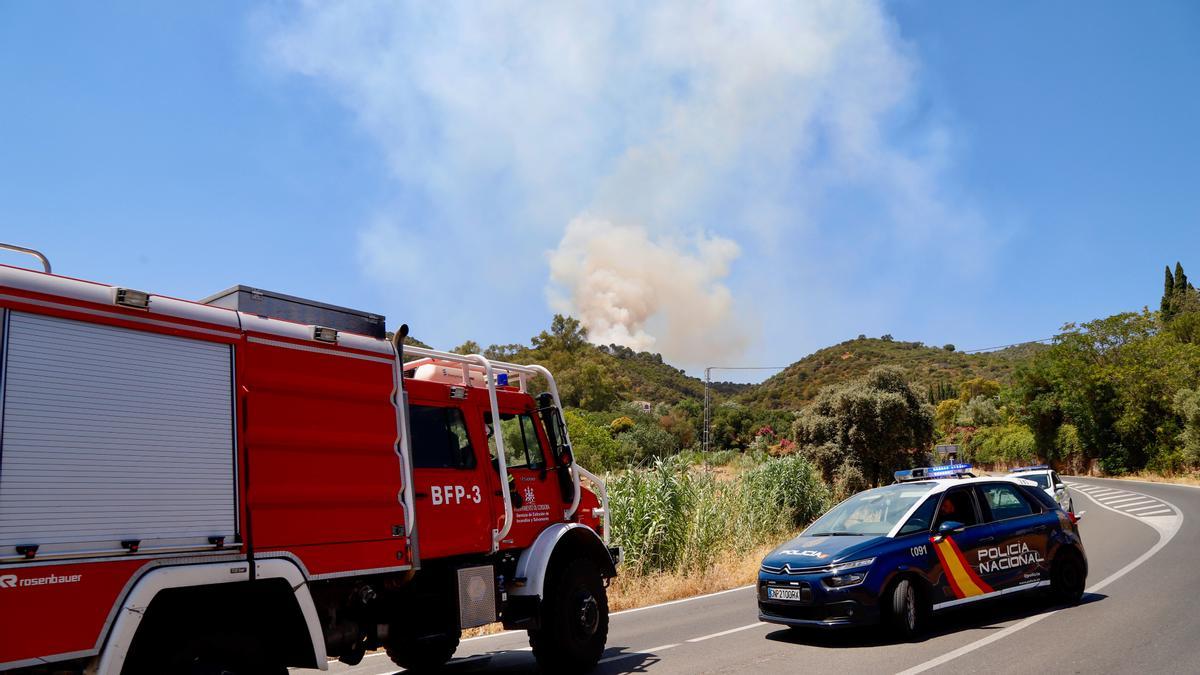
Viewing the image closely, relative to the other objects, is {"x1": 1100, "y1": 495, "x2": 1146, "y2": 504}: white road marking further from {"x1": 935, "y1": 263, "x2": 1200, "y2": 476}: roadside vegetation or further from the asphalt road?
the asphalt road

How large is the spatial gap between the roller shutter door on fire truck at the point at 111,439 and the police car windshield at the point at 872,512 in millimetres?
6556

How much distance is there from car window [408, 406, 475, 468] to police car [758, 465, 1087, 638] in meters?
3.71

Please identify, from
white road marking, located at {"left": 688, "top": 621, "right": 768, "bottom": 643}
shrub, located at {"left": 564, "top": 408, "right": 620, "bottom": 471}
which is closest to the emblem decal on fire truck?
white road marking, located at {"left": 688, "top": 621, "right": 768, "bottom": 643}

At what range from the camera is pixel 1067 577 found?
9.99m

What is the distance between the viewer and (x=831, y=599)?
8297 millimetres

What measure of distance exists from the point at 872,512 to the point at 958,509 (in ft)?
3.04

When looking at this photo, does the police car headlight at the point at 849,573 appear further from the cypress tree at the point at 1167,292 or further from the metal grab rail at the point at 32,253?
the cypress tree at the point at 1167,292

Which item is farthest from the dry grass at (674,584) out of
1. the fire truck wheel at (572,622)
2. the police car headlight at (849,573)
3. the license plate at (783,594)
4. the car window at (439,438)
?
the car window at (439,438)

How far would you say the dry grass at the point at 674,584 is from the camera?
1339cm

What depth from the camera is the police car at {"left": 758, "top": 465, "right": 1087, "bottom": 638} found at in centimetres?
835

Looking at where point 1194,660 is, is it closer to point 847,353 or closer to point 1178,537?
point 1178,537

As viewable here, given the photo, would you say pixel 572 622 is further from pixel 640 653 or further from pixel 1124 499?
pixel 1124 499

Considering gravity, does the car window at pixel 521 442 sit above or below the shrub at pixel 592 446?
below

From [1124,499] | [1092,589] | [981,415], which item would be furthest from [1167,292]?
[1092,589]
